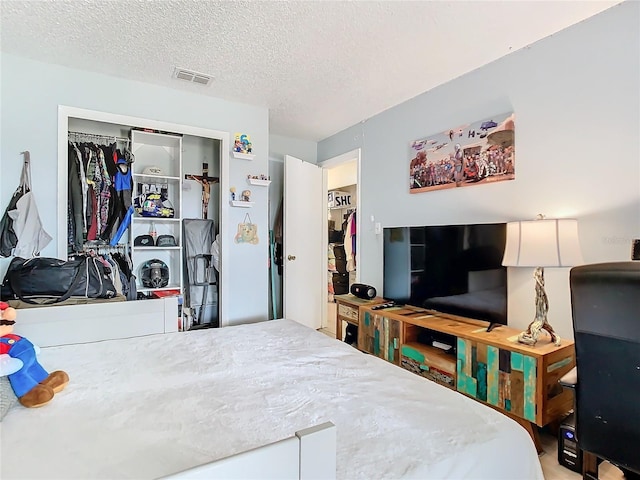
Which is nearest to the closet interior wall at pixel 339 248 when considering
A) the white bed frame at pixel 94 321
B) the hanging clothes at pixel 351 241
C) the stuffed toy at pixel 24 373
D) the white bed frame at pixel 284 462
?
the hanging clothes at pixel 351 241

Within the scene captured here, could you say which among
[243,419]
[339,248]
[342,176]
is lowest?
[243,419]

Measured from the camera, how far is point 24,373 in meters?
1.19

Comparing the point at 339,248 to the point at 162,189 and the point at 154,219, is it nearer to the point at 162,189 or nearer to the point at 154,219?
the point at 162,189

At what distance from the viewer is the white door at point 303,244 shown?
3998mm

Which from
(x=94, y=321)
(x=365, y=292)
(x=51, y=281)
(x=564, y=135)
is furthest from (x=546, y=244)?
(x=51, y=281)

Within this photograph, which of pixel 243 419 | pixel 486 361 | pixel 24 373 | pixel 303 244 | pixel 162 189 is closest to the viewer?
pixel 243 419

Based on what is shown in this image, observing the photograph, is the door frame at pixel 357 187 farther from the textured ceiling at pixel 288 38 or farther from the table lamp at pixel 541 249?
the table lamp at pixel 541 249

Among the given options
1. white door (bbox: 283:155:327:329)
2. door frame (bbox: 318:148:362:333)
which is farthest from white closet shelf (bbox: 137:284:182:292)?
door frame (bbox: 318:148:362:333)

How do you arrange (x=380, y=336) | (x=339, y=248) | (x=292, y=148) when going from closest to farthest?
(x=380, y=336), (x=292, y=148), (x=339, y=248)

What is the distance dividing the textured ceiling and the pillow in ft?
6.23

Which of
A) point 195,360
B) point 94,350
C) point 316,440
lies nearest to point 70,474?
point 316,440

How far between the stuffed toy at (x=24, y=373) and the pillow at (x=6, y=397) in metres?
0.01

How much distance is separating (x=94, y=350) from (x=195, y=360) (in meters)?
0.55

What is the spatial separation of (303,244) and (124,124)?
219 cm
